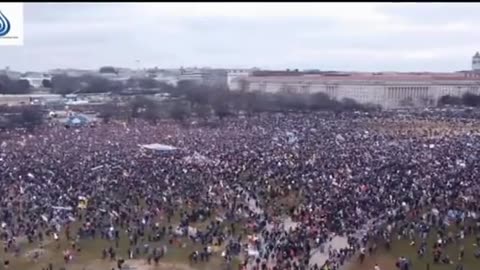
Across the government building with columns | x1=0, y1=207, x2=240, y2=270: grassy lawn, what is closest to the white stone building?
the government building with columns

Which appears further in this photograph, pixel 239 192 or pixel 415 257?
pixel 239 192

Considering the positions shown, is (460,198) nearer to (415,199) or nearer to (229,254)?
(415,199)

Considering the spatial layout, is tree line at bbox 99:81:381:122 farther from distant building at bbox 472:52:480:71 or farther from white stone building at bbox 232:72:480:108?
distant building at bbox 472:52:480:71

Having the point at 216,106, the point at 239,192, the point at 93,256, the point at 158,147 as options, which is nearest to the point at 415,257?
the point at 239,192

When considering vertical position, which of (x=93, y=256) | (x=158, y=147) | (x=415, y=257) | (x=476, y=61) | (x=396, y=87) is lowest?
(x=93, y=256)

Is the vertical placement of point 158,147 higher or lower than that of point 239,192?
higher

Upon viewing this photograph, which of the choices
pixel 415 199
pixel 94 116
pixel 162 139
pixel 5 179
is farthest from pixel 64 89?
pixel 415 199

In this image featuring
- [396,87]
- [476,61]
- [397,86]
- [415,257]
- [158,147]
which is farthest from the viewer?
[476,61]

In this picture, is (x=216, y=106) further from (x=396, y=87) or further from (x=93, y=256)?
(x=93, y=256)
